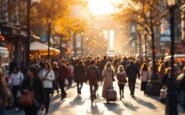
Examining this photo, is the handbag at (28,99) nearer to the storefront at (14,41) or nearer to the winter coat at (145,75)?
the winter coat at (145,75)

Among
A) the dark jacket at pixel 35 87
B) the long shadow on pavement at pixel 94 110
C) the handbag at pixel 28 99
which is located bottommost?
the long shadow on pavement at pixel 94 110

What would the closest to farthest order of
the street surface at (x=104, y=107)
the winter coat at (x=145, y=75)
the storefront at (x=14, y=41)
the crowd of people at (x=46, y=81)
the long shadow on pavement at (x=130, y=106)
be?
the crowd of people at (x=46, y=81) → the street surface at (x=104, y=107) → the long shadow on pavement at (x=130, y=106) → the winter coat at (x=145, y=75) → the storefront at (x=14, y=41)

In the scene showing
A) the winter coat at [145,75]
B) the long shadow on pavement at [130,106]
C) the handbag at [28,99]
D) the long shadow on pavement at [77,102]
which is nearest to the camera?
the handbag at [28,99]

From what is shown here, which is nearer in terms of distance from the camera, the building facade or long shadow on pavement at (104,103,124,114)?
long shadow on pavement at (104,103,124,114)

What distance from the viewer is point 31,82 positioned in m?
12.5

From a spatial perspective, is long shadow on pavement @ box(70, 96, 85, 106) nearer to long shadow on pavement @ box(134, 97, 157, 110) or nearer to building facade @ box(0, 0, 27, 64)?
long shadow on pavement @ box(134, 97, 157, 110)

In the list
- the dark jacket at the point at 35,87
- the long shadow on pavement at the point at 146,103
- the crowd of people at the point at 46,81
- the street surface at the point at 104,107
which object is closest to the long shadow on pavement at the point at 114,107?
the street surface at the point at 104,107

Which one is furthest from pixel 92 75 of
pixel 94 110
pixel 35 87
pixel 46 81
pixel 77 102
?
pixel 35 87

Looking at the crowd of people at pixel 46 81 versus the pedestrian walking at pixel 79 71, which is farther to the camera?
the pedestrian walking at pixel 79 71

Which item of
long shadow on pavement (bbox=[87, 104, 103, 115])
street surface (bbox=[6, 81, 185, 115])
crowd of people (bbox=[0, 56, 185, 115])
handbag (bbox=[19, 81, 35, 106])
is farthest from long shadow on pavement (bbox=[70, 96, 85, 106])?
handbag (bbox=[19, 81, 35, 106])

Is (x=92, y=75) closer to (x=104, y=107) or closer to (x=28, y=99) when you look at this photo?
(x=104, y=107)

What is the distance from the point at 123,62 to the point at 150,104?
21.6 m

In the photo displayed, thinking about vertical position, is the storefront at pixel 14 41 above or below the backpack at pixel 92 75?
above

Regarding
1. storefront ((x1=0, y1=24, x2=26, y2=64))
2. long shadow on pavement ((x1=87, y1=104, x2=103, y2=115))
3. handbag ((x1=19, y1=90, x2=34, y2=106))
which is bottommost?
long shadow on pavement ((x1=87, y1=104, x2=103, y2=115))
